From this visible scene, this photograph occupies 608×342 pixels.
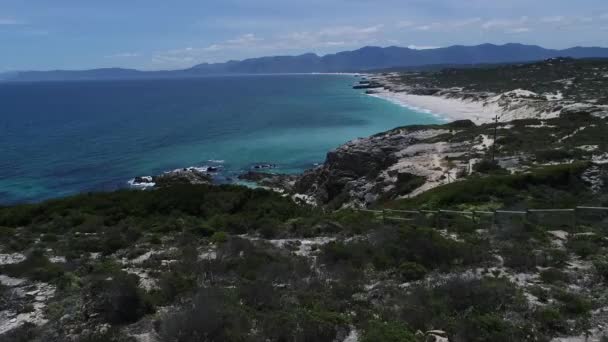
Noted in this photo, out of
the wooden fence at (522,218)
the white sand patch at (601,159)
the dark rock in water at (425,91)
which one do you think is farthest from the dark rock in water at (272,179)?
the dark rock in water at (425,91)

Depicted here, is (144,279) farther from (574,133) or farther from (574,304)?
(574,133)

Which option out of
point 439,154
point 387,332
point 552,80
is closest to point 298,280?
point 387,332

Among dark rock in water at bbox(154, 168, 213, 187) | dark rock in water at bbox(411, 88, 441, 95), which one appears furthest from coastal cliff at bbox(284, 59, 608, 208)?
dark rock in water at bbox(411, 88, 441, 95)

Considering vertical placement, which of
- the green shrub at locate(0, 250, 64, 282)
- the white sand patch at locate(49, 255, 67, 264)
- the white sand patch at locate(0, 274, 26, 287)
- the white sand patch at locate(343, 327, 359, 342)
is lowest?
the white sand patch at locate(49, 255, 67, 264)

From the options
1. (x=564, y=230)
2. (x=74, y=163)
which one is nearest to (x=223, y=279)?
(x=564, y=230)

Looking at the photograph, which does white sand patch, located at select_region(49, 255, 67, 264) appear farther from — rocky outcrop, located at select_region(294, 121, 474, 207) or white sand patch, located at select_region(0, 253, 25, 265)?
rocky outcrop, located at select_region(294, 121, 474, 207)

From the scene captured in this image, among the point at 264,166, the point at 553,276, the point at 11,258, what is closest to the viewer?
the point at 553,276

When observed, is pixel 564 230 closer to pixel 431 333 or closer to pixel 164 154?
pixel 431 333

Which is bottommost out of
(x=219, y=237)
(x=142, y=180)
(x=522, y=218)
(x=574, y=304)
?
(x=142, y=180)
